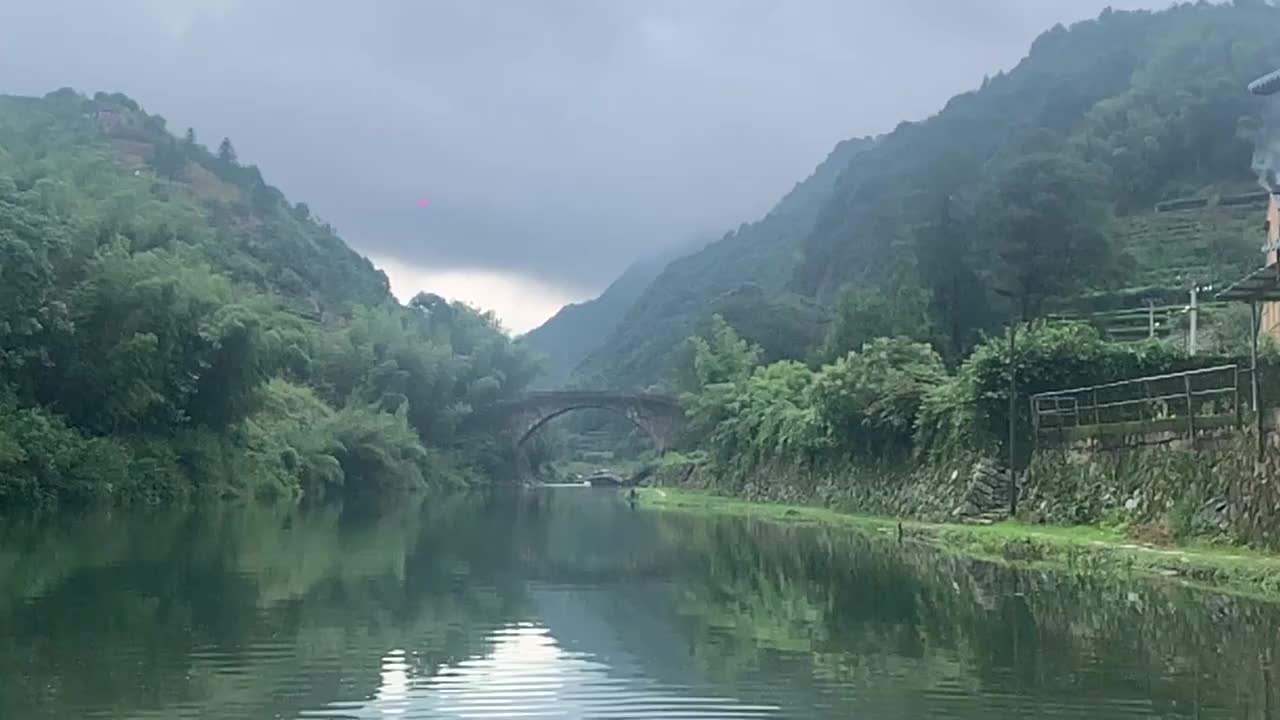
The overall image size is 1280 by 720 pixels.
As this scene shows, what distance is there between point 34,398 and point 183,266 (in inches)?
300

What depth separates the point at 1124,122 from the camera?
7406 cm

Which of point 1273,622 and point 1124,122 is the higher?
point 1124,122

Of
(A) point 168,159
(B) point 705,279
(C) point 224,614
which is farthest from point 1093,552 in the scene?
(B) point 705,279

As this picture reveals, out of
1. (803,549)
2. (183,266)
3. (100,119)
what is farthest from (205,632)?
(100,119)

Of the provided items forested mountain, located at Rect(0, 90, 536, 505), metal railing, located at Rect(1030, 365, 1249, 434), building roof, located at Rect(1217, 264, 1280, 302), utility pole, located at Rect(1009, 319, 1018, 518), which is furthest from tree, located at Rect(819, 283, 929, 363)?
building roof, located at Rect(1217, 264, 1280, 302)

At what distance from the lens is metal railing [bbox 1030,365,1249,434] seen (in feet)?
65.6

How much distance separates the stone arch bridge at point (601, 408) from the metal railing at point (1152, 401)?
1855 inches

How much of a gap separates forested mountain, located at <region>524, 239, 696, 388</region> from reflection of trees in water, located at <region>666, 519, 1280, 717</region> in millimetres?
145022

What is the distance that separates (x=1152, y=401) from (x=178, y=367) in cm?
2775

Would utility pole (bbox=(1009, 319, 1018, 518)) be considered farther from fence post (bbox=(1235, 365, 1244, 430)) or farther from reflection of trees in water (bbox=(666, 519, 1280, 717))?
fence post (bbox=(1235, 365, 1244, 430))

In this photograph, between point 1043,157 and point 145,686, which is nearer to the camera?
point 145,686

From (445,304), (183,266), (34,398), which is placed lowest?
(34,398)

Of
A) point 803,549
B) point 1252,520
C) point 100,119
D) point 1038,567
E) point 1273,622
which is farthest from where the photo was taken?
point 100,119

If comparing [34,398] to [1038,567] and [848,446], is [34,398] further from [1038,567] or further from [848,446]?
[1038,567]
